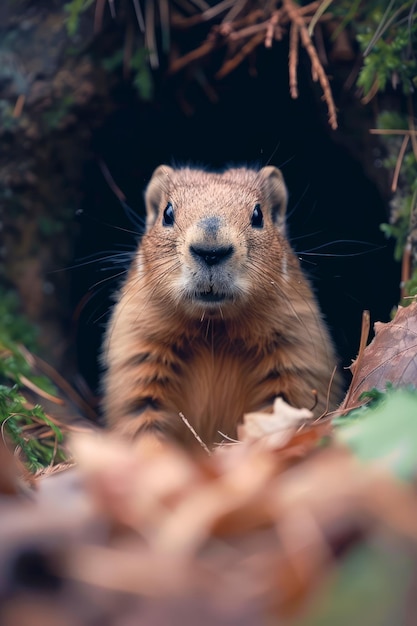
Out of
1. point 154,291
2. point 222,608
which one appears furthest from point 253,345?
point 222,608

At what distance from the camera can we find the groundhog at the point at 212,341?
15.0ft

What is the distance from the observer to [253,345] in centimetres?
472

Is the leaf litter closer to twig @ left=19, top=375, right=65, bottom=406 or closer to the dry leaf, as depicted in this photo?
the dry leaf

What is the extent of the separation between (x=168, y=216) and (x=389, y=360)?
2116mm

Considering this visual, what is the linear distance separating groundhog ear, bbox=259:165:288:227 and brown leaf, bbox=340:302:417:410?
6.72ft

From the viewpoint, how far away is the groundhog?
457 cm

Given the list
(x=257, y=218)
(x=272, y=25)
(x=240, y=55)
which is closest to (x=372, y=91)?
(x=272, y=25)

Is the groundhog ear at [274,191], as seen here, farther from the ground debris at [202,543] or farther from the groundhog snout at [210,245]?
the ground debris at [202,543]

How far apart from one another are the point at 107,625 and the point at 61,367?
5717 mm

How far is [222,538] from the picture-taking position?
176 centimetres

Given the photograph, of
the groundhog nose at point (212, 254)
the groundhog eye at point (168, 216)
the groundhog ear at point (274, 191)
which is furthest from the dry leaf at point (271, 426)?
the groundhog ear at point (274, 191)

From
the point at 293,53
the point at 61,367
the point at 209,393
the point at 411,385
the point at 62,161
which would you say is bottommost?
the point at 61,367

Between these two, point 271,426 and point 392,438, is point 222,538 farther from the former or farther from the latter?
point 271,426

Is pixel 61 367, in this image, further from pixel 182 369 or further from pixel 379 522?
pixel 379 522
